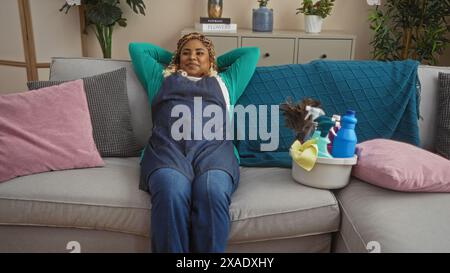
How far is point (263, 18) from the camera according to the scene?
2834mm

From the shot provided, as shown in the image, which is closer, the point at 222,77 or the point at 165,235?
the point at 165,235

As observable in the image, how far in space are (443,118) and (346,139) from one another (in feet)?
2.16

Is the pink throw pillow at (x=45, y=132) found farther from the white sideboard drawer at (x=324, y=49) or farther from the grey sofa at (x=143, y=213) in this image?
the white sideboard drawer at (x=324, y=49)

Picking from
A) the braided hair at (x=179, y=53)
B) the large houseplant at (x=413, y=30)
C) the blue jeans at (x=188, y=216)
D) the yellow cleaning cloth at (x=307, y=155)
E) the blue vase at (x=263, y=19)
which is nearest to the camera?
the blue jeans at (x=188, y=216)

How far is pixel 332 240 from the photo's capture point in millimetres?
1432

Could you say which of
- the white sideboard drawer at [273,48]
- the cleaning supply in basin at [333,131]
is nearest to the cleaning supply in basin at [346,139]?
the cleaning supply in basin at [333,131]

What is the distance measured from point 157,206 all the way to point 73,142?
0.50 meters

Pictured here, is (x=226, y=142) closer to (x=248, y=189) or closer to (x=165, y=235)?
(x=248, y=189)

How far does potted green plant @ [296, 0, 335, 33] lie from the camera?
281cm

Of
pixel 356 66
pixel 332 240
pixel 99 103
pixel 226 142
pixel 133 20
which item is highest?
pixel 133 20

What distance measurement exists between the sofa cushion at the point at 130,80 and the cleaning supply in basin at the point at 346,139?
847 millimetres

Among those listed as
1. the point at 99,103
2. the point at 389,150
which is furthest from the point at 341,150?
the point at 99,103

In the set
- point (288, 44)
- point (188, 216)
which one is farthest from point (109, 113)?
point (288, 44)

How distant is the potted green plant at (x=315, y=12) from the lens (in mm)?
2811
